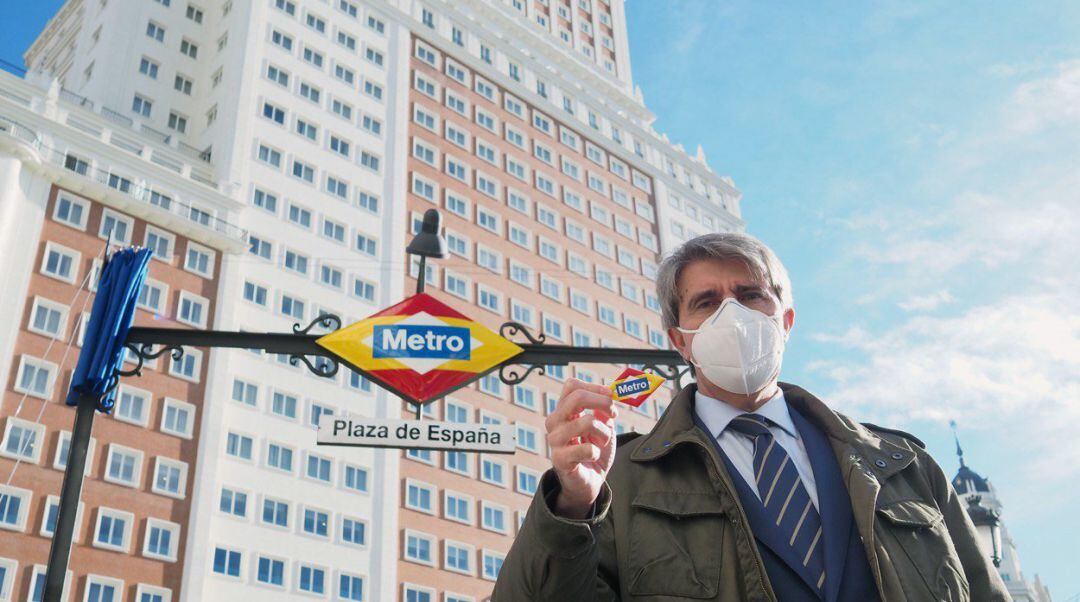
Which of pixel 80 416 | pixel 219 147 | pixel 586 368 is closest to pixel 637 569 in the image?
pixel 80 416

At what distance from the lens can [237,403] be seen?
143 ft

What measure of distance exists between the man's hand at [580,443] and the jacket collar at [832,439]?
1.10ft

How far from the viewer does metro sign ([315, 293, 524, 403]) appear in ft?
23.5

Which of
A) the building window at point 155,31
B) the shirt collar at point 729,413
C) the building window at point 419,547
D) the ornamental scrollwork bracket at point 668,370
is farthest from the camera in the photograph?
the building window at point 155,31

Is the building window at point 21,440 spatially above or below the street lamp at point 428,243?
above

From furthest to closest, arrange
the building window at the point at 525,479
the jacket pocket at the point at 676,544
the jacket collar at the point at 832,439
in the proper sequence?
the building window at the point at 525,479 < the jacket collar at the point at 832,439 < the jacket pocket at the point at 676,544

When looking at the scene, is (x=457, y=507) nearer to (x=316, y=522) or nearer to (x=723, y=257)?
(x=316, y=522)

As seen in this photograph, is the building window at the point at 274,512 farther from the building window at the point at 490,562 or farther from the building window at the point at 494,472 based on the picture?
the building window at the point at 494,472

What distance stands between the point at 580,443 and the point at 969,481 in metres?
118

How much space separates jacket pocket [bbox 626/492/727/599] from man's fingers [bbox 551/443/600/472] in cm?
34

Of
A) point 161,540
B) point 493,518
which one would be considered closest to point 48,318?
point 161,540

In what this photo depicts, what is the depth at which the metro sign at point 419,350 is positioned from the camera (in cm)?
715

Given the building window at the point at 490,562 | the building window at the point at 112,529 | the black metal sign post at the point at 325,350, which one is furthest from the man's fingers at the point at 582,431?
the building window at the point at 490,562

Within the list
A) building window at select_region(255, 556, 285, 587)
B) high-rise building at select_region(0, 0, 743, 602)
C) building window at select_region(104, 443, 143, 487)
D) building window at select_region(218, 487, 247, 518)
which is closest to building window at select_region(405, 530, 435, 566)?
high-rise building at select_region(0, 0, 743, 602)
